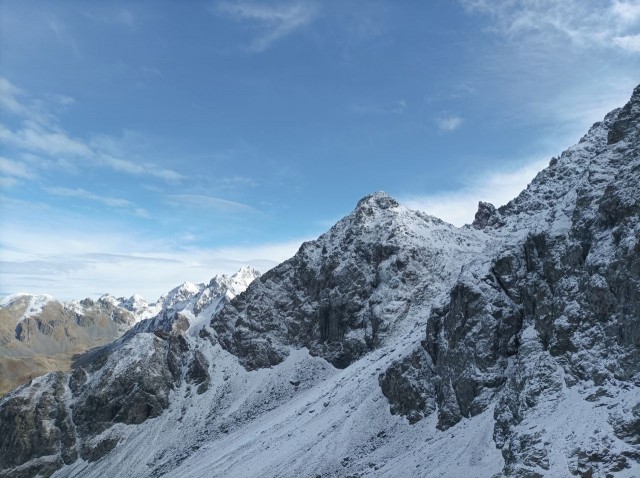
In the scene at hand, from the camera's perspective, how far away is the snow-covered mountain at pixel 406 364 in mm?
60938

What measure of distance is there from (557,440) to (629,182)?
34.1m

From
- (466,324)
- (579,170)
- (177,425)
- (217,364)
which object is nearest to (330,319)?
(217,364)

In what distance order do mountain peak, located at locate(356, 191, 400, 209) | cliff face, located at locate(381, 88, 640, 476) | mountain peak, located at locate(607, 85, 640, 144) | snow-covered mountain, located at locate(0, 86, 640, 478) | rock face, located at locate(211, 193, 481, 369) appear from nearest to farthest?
1. cliff face, located at locate(381, 88, 640, 476)
2. snow-covered mountain, located at locate(0, 86, 640, 478)
3. mountain peak, located at locate(607, 85, 640, 144)
4. rock face, located at locate(211, 193, 481, 369)
5. mountain peak, located at locate(356, 191, 400, 209)

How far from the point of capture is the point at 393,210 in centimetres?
16738

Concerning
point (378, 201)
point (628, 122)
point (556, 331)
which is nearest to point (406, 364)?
point (556, 331)

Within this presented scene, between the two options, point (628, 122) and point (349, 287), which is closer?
point (628, 122)

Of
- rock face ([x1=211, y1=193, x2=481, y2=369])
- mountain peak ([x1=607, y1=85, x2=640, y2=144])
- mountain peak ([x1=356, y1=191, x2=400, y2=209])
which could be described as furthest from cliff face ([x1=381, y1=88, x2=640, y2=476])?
mountain peak ([x1=356, y1=191, x2=400, y2=209])

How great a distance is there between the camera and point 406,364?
3802 inches

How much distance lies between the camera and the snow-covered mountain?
60.9 meters

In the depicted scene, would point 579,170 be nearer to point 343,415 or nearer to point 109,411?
point 343,415

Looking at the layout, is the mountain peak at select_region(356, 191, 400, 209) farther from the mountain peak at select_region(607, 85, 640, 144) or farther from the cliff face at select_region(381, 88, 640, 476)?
the mountain peak at select_region(607, 85, 640, 144)

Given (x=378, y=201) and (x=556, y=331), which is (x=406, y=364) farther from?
(x=378, y=201)

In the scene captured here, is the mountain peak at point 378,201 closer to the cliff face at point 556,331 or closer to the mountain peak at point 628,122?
the cliff face at point 556,331

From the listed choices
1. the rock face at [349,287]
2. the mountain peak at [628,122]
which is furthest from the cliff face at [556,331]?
the rock face at [349,287]
